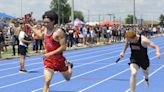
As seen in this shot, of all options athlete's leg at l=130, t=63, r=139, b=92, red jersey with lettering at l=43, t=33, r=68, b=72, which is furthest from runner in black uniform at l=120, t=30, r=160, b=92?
red jersey with lettering at l=43, t=33, r=68, b=72

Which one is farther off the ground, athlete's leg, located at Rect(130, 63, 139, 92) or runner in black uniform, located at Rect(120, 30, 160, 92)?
runner in black uniform, located at Rect(120, 30, 160, 92)

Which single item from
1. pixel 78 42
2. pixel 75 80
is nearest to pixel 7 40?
pixel 78 42

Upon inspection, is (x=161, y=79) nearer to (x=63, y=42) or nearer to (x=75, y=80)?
(x=75, y=80)

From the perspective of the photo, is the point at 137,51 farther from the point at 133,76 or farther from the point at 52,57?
the point at 52,57

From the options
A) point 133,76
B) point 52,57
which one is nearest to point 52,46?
point 52,57

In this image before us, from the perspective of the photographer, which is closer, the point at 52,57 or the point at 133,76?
the point at 52,57

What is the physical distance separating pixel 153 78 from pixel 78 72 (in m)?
3.26

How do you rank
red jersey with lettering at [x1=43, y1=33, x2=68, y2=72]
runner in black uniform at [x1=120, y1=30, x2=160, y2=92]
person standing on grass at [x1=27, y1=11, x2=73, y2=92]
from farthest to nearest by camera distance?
runner in black uniform at [x1=120, y1=30, x2=160, y2=92] < red jersey with lettering at [x1=43, y1=33, x2=68, y2=72] < person standing on grass at [x1=27, y1=11, x2=73, y2=92]

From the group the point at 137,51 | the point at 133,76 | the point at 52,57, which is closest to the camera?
the point at 52,57

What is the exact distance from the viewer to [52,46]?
30.7ft

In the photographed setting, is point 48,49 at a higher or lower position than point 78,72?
higher

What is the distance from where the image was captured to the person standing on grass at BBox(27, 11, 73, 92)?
9.12 meters

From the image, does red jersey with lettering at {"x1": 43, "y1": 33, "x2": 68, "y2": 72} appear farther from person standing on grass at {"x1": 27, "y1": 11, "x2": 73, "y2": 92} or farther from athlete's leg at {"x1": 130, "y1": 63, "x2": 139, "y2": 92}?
athlete's leg at {"x1": 130, "y1": 63, "x2": 139, "y2": 92}

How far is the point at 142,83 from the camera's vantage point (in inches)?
551
